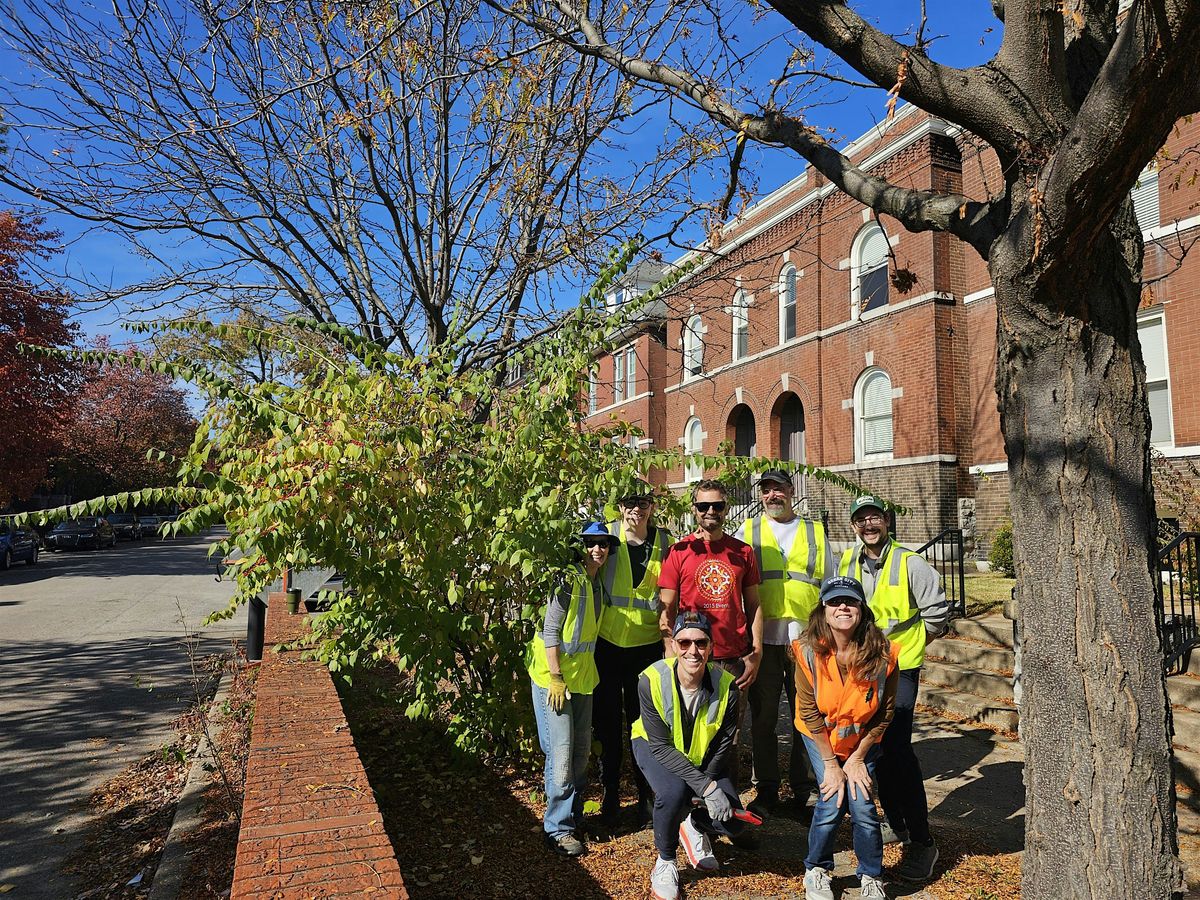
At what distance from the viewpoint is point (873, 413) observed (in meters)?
17.8

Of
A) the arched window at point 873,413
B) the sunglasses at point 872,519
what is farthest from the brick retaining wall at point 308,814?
the arched window at point 873,413

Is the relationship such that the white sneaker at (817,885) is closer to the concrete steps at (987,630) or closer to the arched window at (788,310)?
the concrete steps at (987,630)

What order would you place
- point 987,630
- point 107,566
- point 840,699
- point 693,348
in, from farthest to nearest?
1. point 107,566
2. point 693,348
3. point 987,630
4. point 840,699

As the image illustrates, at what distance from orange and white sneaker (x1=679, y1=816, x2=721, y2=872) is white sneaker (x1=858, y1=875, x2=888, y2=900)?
69 cm

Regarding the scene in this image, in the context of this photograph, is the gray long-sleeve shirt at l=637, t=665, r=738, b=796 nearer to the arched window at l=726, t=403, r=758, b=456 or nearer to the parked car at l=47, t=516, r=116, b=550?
the arched window at l=726, t=403, r=758, b=456

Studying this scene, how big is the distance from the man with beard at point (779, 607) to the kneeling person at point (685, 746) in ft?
3.37

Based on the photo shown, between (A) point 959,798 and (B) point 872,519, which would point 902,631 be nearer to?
(B) point 872,519

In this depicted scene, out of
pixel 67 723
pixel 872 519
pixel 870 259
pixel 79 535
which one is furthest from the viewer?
pixel 79 535

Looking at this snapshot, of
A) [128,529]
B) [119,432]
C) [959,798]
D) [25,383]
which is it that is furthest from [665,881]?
[128,529]

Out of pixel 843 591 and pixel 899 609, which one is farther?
pixel 899 609

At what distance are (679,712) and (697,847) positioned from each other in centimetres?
59

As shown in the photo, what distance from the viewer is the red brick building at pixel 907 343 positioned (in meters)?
12.1

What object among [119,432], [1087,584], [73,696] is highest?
[119,432]

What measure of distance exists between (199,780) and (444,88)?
643cm
